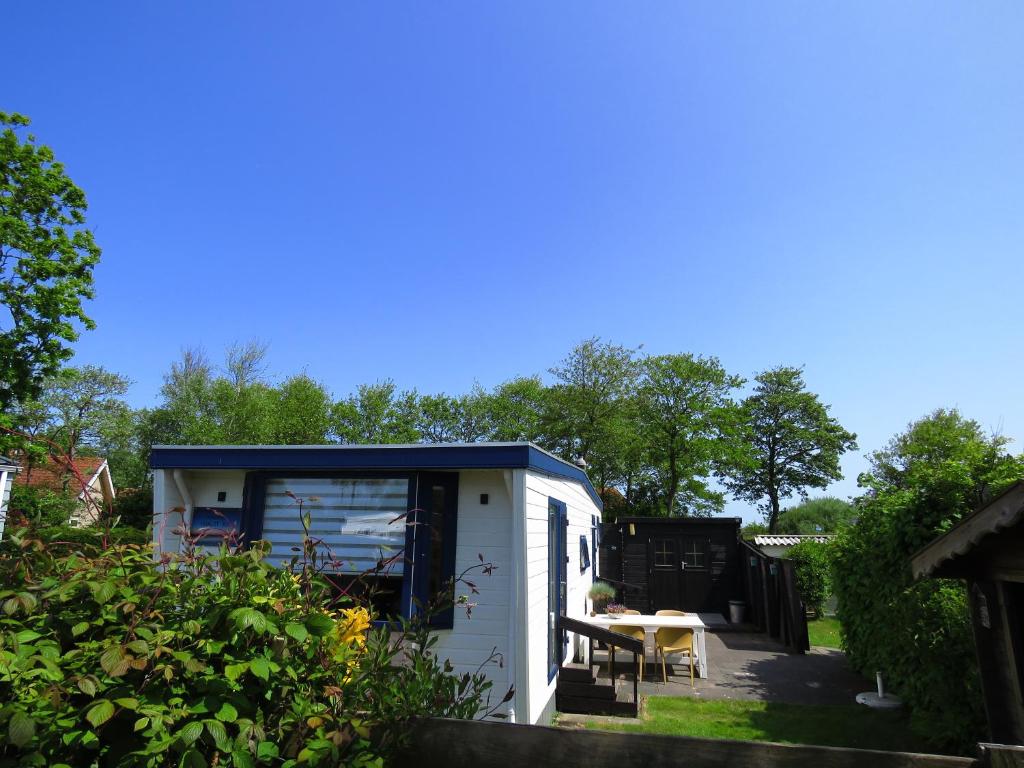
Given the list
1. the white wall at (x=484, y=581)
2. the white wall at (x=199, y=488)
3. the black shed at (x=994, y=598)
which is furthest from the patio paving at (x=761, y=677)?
the white wall at (x=199, y=488)

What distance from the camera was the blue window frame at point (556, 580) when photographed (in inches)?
266

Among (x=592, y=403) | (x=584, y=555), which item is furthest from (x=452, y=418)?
(x=584, y=555)

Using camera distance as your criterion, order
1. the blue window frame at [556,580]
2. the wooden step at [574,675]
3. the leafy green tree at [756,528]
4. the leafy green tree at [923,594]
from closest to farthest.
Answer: the leafy green tree at [923,594]
the blue window frame at [556,580]
the wooden step at [574,675]
the leafy green tree at [756,528]

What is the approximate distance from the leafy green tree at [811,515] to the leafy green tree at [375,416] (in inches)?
1217

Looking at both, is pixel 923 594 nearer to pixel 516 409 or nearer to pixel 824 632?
pixel 824 632

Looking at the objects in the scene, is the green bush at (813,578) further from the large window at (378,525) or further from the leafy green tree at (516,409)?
the leafy green tree at (516,409)

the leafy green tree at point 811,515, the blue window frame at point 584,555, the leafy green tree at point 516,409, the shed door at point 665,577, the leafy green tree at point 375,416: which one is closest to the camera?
the blue window frame at point 584,555

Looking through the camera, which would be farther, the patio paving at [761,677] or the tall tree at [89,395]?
the tall tree at [89,395]

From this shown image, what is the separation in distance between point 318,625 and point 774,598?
1333 cm

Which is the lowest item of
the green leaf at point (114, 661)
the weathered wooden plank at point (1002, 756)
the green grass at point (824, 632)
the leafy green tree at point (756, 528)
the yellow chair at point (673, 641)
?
the green grass at point (824, 632)

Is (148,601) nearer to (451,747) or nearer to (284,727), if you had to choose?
(284,727)

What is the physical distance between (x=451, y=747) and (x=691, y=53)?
24.6ft

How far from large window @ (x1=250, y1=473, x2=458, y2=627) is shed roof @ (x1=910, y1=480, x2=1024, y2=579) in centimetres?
389

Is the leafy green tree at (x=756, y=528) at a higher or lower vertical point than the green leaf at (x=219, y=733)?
higher
